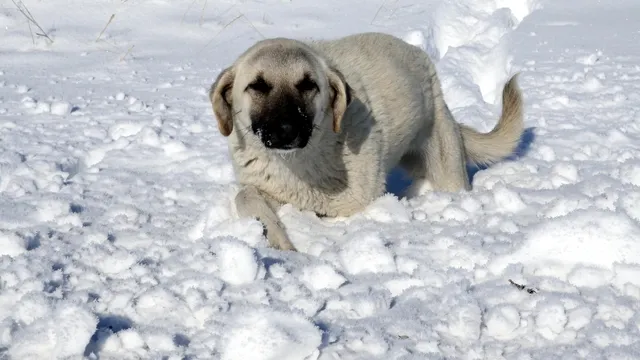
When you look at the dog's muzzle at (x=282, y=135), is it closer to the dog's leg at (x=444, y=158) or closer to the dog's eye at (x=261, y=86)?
the dog's eye at (x=261, y=86)


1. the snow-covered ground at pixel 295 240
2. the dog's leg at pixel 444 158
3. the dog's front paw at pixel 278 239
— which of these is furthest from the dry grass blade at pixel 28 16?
the dog's front paw at pixel 278 239

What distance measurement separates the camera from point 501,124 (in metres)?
4.93

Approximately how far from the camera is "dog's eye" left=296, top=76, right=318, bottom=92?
3.56 metres

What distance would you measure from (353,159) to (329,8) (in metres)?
5.87

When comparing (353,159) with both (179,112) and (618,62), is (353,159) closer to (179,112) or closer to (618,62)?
(179,112)

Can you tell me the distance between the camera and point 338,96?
3.68 meters

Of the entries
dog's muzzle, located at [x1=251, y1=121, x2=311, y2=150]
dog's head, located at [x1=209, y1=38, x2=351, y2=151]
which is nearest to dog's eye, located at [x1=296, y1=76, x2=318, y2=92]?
dog's head, located at [x1=209, y1=38, x2=351, y2=151]

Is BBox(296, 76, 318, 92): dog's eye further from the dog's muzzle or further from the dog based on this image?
the dog's muzzle

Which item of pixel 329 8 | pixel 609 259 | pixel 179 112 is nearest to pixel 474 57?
pixel 329 8

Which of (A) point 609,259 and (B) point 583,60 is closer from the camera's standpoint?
(A) point 609,259

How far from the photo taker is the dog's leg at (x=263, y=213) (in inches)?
131

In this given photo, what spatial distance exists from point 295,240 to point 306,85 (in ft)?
2.26

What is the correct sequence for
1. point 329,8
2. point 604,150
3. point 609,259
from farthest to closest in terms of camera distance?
1. point 329,8
2. point 604,150
3. point 609,259

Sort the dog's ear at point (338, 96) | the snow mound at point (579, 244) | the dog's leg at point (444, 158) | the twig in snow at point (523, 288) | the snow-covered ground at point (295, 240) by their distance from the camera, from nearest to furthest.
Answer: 1. the snow-covered ground at point (295, 240)
2. the twig in snow at point (523, 288)
3. the snow mound at point (579, 244)
4. the dog's ear at point (338, 96)
5. the dog's leg at point (444, 158)
